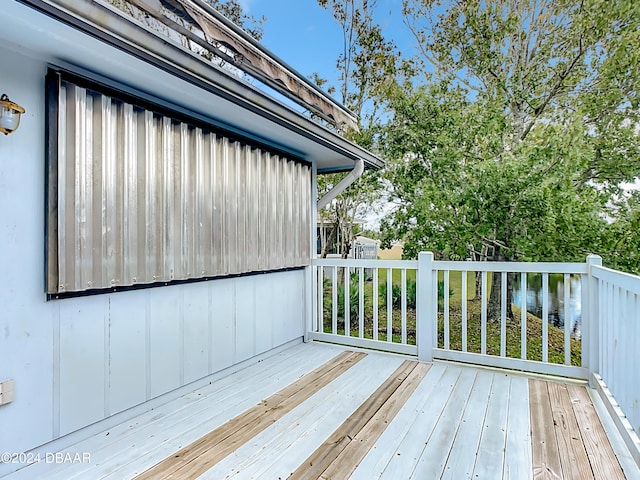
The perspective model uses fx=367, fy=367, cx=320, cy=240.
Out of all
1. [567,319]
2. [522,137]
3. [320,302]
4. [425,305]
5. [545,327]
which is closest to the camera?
[567,319]

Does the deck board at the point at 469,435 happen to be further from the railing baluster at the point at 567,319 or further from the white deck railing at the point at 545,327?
the railing baluster at the point at 567,319

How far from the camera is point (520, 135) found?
6.28 meters

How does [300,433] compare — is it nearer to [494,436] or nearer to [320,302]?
[494,436]

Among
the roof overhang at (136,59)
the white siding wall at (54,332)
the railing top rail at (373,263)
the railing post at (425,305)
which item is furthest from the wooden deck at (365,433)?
the roof overhang at (136,59)

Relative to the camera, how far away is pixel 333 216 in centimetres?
830

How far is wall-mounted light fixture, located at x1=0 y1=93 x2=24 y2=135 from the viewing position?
1.83 meters

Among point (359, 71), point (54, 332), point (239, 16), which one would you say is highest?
point (239, 16)

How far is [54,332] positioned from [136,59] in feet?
5.31

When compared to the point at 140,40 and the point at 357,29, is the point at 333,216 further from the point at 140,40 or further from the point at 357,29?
the point at 140,40

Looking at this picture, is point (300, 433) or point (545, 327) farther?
point (545, 327)

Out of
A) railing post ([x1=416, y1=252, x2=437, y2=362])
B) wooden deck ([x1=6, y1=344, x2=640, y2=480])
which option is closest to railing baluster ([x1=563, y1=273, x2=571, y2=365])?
wooden deck ([x1=6, y1=344, x2=640, y2=480])

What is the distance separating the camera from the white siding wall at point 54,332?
1946 millimetres

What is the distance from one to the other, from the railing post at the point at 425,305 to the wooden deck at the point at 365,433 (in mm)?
405

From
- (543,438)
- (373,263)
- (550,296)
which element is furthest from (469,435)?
(550,296)
